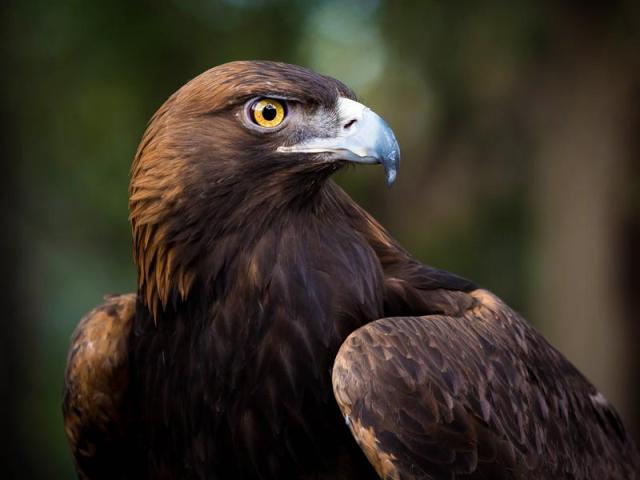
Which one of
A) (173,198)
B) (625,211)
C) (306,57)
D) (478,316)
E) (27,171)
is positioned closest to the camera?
(173,198)

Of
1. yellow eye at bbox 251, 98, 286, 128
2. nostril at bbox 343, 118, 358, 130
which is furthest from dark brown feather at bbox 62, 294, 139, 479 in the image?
nostril at bbox 343, 118, 358, 130

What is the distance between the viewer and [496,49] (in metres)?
10.6

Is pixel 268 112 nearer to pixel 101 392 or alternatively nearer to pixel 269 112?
pixel 269 112

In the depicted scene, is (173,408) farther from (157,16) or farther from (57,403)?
(57,403)

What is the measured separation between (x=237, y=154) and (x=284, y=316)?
2.18 ft

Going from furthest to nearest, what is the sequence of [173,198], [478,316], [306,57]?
[306,57] → [478,316] → [173,198]

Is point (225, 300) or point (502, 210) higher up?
point (225, 300)

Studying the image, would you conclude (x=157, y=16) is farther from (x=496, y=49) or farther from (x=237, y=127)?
(x=237, y=127)

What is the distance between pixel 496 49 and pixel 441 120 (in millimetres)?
1248

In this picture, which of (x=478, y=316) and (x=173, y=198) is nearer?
(x=173, y=198)

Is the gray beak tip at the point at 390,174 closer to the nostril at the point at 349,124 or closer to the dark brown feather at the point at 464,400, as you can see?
the nostril at the point at 349,124

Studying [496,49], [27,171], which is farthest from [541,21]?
[27,171]

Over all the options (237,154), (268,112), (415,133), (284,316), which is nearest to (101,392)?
(284,316)

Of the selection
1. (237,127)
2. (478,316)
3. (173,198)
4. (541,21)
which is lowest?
(478,316)
